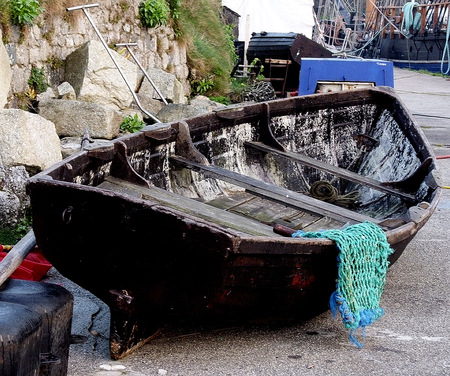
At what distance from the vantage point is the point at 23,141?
20.0 feet

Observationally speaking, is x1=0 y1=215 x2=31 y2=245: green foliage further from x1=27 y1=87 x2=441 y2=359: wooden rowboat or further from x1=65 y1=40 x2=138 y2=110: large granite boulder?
x1=65 y1=40 x2=138 y2=110: large granite boulder

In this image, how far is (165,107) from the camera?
31.8 feet

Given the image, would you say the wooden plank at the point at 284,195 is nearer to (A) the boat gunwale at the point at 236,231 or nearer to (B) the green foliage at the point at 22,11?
(A) the boat gunwale at the point at 236,231

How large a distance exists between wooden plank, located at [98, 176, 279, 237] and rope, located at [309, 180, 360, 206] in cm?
187

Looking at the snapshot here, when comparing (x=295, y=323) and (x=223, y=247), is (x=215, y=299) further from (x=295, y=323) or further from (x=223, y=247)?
(x=295, y=323)

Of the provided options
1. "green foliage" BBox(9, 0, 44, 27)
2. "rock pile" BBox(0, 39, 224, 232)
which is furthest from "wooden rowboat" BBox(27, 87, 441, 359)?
"green foliage" BBox(9, 0, 44, 27)

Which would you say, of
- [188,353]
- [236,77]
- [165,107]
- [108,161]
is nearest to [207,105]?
[165,107]

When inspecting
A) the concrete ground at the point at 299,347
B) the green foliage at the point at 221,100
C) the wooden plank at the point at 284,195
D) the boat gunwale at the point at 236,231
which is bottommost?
the concrete ground at the point at 299,347

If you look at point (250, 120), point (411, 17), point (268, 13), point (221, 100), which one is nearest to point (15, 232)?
point (250, 120)

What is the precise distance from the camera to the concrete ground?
3.80 meters

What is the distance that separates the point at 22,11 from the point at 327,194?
4.28 metres

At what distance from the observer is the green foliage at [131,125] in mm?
8578

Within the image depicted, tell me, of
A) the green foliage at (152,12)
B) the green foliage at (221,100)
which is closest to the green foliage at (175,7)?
the green foliage at (152,12)

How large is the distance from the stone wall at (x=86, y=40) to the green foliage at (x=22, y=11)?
0.15 metres
